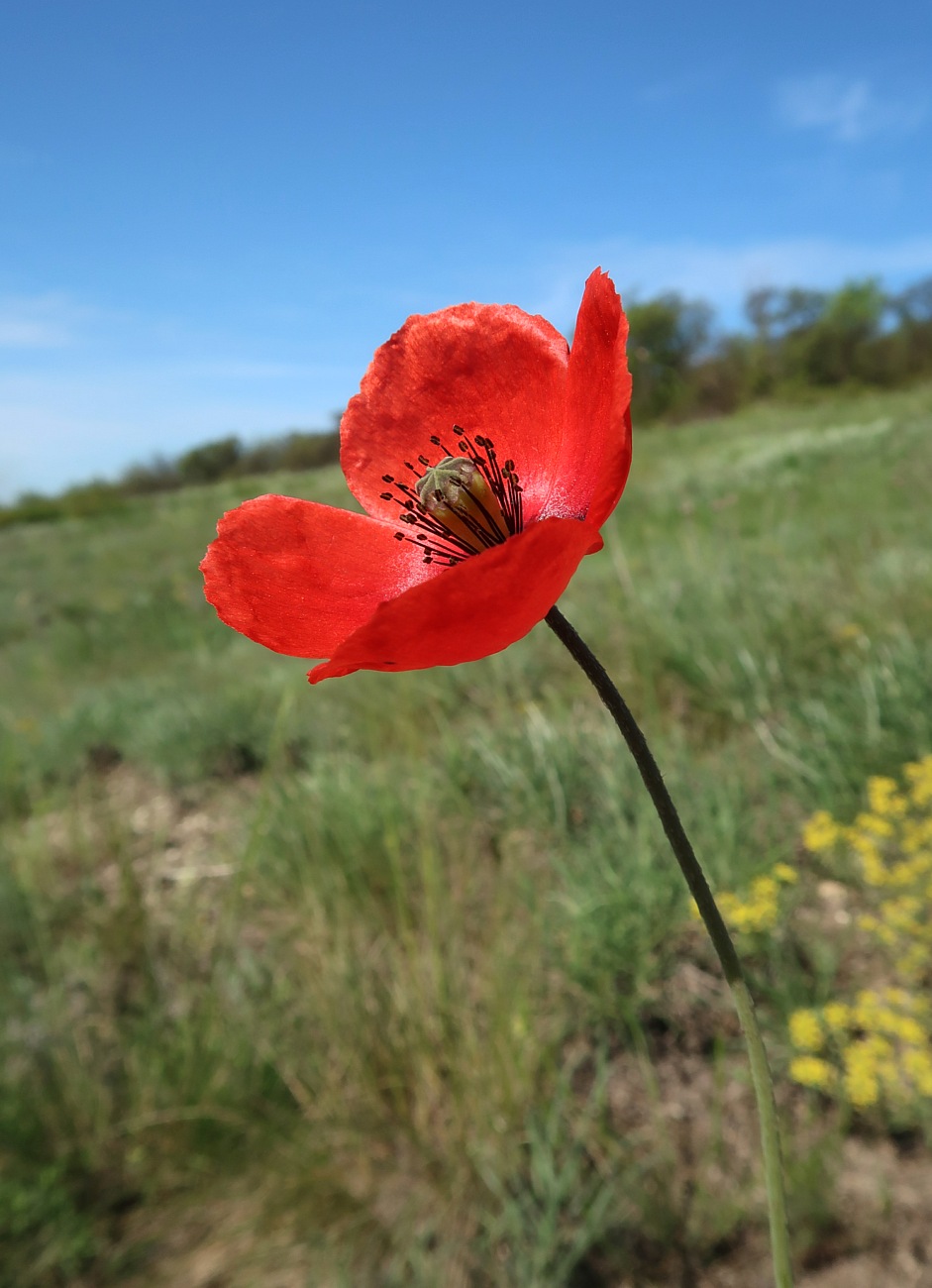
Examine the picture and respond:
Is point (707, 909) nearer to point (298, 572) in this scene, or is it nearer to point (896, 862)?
point (298, 572)

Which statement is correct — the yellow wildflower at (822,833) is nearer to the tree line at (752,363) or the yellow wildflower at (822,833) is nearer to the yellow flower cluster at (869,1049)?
the yellow flower cluster at (869,1049)

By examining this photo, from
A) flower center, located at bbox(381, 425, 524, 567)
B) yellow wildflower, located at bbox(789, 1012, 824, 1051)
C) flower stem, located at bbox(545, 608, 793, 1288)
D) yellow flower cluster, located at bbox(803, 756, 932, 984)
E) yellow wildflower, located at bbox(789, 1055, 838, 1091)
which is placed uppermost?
flower center, located at bbox(381, 425, 524, 567)

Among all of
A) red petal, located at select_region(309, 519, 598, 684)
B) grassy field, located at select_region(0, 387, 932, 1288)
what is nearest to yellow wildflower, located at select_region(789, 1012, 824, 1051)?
grassy field, located at select_region(0, 387, 932, 1288)

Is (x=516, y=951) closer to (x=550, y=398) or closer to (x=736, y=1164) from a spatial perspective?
(x=736, y=1164)

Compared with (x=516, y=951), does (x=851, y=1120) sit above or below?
below

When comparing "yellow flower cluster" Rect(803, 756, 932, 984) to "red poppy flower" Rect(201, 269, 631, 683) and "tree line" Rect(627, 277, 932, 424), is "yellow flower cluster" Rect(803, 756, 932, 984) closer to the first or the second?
"red poppy flower" Rect(201, 269, 631, 683)

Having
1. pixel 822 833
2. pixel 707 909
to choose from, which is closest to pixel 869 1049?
pixel 822 833

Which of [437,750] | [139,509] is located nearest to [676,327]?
[139,509]
